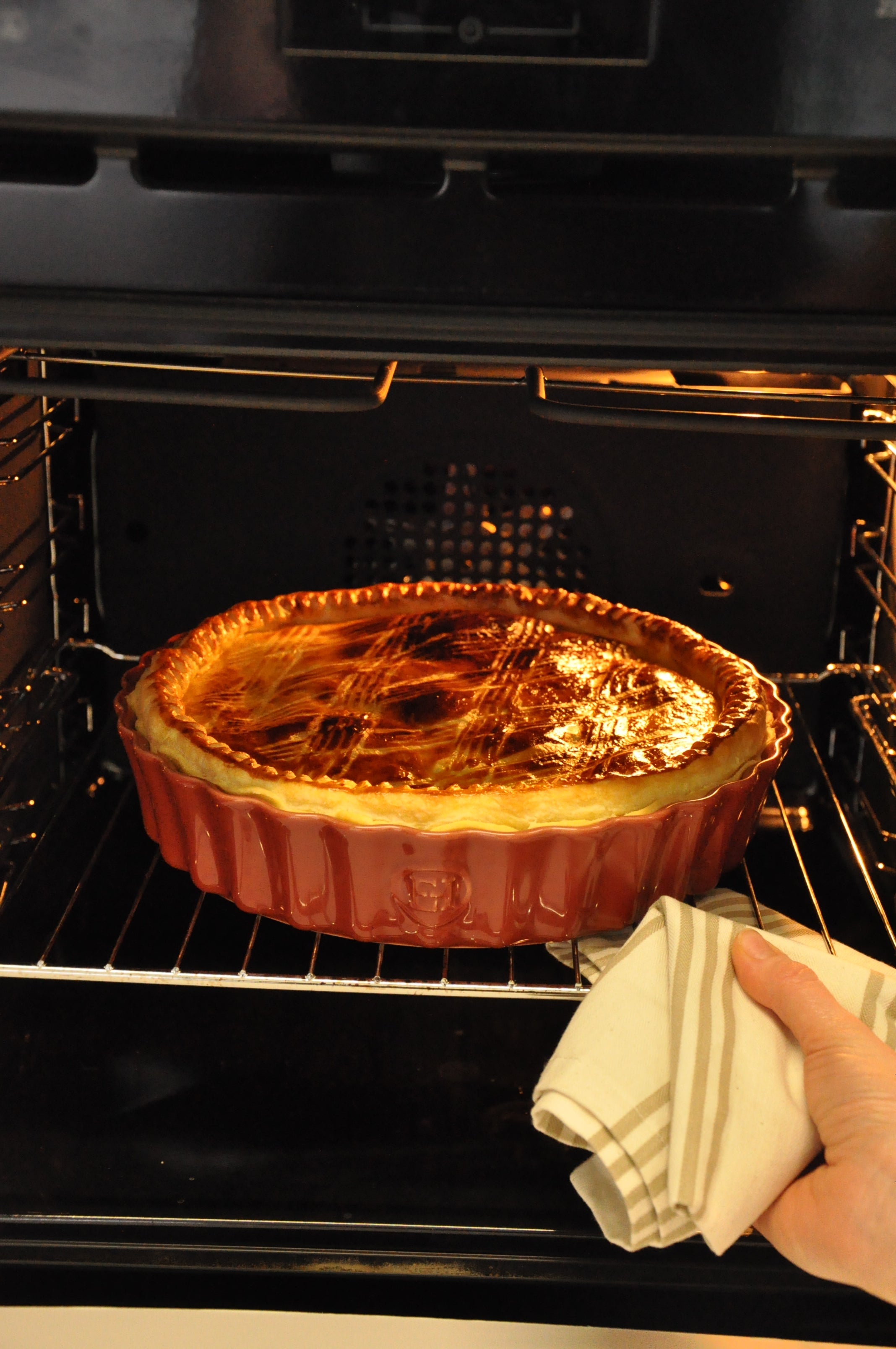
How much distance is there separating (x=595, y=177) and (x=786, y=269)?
110mm

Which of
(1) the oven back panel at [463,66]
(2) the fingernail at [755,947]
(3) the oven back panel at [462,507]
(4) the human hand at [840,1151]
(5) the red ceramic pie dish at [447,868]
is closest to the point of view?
(1) the oven back panel at [463,66]

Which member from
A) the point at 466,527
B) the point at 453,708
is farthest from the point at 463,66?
the point at 466,527

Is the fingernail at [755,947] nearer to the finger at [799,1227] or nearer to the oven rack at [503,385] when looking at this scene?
the finger at [799,1227]

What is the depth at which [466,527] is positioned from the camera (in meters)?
1.25

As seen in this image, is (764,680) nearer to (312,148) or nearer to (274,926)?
(274,926)

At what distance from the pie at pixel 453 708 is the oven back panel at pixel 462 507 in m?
0.06

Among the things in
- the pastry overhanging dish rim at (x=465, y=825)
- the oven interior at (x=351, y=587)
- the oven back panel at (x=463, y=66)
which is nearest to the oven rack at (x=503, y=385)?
the oven interior at (x=351, y=587)

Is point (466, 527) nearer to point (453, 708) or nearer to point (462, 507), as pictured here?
point (462, 507)

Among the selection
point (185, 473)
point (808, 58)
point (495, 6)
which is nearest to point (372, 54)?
point (495, 6)

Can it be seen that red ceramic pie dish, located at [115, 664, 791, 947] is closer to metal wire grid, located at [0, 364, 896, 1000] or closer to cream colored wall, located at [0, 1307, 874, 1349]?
metal wire grid, located at [0, 364, 896, 1000]

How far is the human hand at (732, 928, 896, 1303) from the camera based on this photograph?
67cm

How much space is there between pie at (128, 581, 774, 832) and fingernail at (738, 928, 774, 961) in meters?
0.14

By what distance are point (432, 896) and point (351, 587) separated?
475 mm

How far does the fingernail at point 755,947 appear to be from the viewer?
2.59 ft
